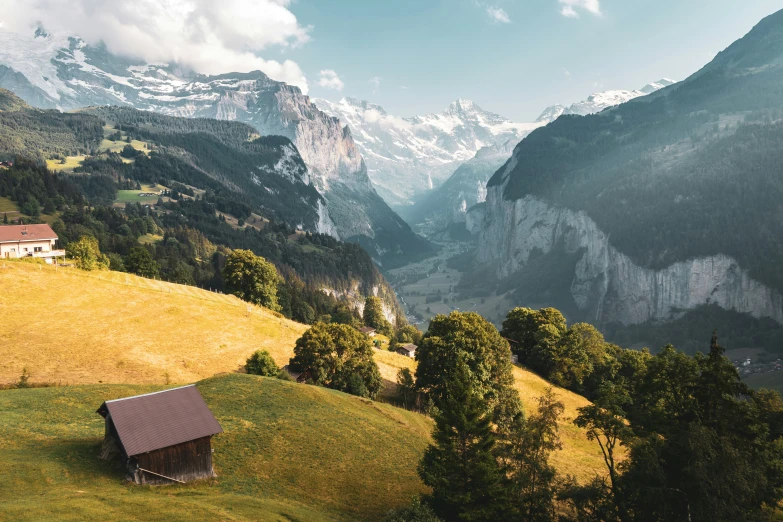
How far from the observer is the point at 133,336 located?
214 feet

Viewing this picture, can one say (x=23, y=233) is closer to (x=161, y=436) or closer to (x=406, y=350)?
(x=161, y=436)

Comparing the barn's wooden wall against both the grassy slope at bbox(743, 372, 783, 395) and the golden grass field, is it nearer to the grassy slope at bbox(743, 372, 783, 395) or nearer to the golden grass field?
the golden grass field

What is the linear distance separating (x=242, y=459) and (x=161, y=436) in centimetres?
794

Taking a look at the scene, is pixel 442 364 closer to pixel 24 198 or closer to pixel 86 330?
pixel 86 330

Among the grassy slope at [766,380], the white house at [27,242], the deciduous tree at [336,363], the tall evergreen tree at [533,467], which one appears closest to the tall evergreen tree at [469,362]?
the deciduous tree at [336,363]

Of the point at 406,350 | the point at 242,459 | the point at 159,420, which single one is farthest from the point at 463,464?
the point at 406,350

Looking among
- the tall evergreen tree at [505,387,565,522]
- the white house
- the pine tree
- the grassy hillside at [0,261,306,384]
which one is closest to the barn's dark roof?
the pine tree

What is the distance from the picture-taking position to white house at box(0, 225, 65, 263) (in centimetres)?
8675

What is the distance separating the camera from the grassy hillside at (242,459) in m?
25.8

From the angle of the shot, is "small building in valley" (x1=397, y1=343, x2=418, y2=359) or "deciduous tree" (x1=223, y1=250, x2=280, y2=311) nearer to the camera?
"deciduous tree" (x1=223, y1=250, x2=280, y2=311)

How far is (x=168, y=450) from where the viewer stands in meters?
30.5

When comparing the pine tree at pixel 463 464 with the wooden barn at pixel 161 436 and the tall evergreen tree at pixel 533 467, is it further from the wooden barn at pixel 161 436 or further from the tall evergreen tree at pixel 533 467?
the wooden barn at pixel 161 436

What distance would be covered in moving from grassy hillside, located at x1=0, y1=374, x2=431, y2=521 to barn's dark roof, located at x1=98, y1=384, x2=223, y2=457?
2913 millimetres

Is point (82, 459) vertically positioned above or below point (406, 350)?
above
